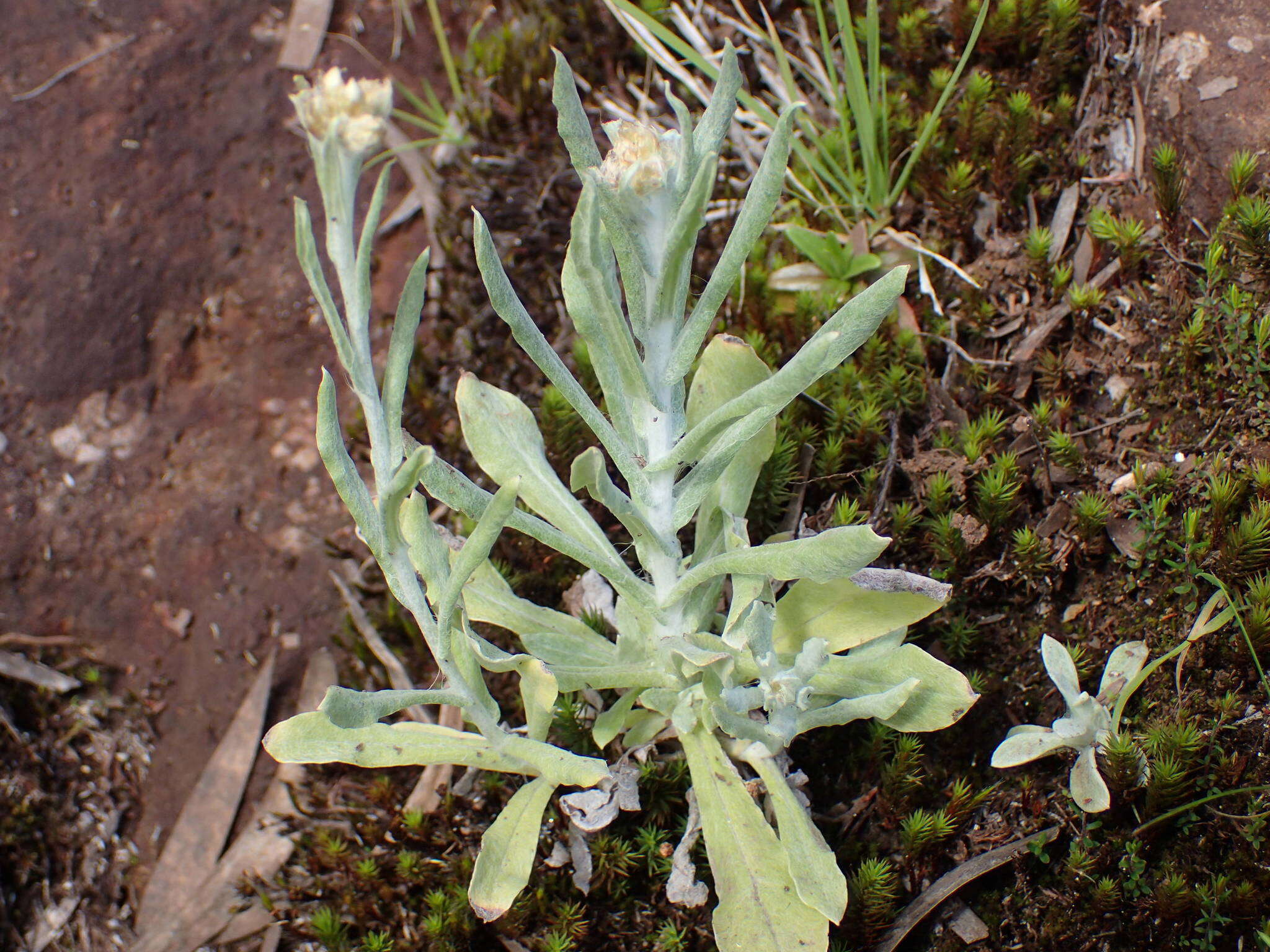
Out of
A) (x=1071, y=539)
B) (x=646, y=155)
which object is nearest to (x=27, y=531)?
(x=646, y=155)

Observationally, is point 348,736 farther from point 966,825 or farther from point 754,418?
point 966,825

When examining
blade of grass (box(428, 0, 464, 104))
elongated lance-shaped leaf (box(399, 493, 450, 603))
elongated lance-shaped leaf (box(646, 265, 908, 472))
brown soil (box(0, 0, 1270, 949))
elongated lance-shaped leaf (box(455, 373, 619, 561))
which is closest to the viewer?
elongated lance-shaped leaf (box(646, 265, 908, 472))

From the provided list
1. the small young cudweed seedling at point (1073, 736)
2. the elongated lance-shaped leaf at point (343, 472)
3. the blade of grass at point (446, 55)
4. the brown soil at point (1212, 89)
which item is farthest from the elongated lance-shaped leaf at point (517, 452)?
the blade of grass at point (446, 55)

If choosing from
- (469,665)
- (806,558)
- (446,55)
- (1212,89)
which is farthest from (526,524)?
(446,55)

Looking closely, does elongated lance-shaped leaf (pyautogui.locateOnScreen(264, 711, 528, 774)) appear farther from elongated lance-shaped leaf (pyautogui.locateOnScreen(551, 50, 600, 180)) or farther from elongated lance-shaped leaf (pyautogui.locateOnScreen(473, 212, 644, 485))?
elongated lance-shaped leaf (pyautogui.locateOnScreen(551, 50, 600, 180))

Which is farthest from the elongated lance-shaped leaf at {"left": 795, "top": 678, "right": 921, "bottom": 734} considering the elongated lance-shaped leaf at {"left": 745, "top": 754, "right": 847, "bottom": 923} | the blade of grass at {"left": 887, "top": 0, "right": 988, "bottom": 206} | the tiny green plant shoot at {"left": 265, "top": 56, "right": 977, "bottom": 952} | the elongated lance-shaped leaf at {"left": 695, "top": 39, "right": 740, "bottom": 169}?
the blade of grass at {"left": 887, "top": 0, "right": 988, "bottom": 206}

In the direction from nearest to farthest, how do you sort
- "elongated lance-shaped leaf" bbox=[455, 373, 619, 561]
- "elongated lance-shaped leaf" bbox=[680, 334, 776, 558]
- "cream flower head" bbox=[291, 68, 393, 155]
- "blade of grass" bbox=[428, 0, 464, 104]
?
"cream flower head" bbox=[291, 68, 393, 155] → "elongated lance-shaped leaf" bbox=[455, 373, 619, 561] → "elongated lance-shaped leaf" bbox=[680, 334, 776, 558] → "blade of grass" bbox=[428, 0, 464, 104]
